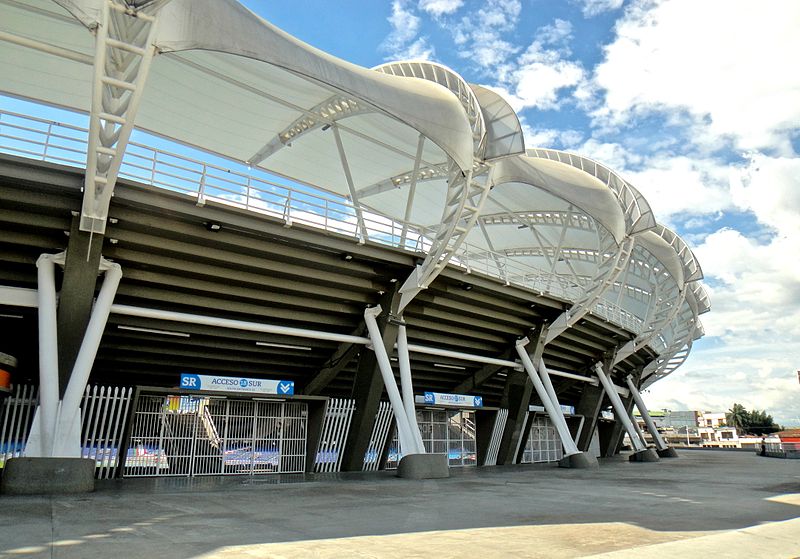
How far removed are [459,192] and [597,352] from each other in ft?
63.9

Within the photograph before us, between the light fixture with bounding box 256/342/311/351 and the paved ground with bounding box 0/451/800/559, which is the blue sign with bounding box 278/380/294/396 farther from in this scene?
the paved ground with bounding box 0/451/800/559

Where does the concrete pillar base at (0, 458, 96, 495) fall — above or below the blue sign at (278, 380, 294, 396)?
below

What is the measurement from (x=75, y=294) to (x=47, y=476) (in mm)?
4752

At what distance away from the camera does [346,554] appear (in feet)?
19.7

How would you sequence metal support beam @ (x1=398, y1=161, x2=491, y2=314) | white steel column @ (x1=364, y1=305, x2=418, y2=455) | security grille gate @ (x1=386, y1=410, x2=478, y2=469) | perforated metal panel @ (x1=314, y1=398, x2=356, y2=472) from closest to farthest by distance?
1. white steel column @ (x1=364, y1=305, x2=418, y2=455)
2. metal support beam @ (x1=398, y1=161, x2=491, y2=314)
3. perforated metal panel @ (x1=314, y1=398, x2=356, y2=472)
4. security grille gate @ (x1=386, y1=410, x2=478, y2=469)

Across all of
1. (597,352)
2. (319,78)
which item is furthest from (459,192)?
(597,352)

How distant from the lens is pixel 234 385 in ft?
62.6

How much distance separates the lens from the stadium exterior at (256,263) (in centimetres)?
1379

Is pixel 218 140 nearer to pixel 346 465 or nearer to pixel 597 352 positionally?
pixel 346 465

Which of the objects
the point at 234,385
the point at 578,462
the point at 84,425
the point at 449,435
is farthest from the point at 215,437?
the point at 578,462

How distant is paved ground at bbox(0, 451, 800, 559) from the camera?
20.5 feet

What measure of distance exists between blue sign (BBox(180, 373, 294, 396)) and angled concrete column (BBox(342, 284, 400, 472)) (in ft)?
9.14

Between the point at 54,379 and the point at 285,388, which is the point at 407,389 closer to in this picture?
the point at 285,388

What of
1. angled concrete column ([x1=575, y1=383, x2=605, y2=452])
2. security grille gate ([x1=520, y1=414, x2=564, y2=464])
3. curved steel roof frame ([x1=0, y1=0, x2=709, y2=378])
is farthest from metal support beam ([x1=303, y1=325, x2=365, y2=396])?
angled concrete column ([x1=575, y1=383, x2=605, y2=452])
